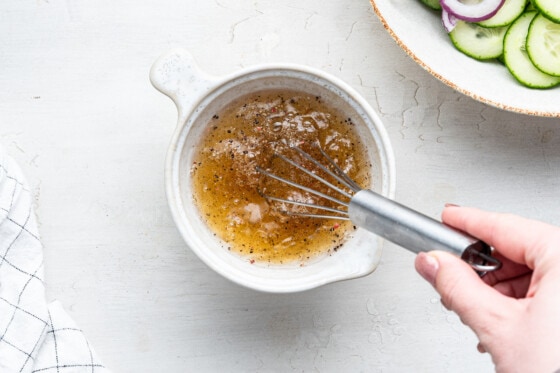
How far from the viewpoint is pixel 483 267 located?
705 mm

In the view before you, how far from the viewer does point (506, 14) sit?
997mm

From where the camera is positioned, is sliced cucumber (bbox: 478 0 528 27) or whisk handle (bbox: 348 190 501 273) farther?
sliced cucumber (bbox: 478 0 528 27)

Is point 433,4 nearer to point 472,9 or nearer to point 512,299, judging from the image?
point 472,9

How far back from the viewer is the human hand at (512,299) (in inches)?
25.9

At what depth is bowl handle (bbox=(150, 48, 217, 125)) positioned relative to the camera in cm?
87

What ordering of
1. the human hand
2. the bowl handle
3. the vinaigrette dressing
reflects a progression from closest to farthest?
the human hand < the bowl handle < the vinaigrette dressing

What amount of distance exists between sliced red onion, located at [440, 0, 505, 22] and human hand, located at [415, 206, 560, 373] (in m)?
0.36

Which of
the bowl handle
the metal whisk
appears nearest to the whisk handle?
the metal whisk

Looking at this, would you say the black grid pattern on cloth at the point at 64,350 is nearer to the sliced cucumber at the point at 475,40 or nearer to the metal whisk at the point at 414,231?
the metal whisk at the point at 414,231

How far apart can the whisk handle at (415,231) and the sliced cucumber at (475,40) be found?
351 mm

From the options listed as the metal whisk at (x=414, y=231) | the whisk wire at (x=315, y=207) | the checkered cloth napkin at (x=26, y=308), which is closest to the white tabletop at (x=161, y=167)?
the checkered cloth napkin at (x=26, y=308)

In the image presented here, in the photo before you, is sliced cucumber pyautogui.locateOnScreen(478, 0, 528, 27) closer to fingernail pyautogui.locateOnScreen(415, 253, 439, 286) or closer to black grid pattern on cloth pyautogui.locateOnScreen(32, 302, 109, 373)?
fingernail pyautogui.locateOnScreen(415, 253, 439, 286)

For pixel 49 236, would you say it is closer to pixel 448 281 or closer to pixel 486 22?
pixel 448 281

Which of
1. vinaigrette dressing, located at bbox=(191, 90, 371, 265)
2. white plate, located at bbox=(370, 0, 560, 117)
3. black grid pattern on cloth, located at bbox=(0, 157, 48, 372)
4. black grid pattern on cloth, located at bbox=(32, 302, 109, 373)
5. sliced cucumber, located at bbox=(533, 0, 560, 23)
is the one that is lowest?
black grid pattern on cloth, located at bbox=(32, 302, 109, 373)
